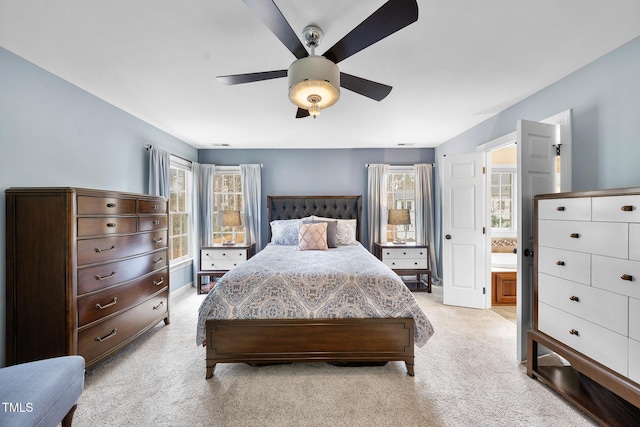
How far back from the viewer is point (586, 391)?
1868mm

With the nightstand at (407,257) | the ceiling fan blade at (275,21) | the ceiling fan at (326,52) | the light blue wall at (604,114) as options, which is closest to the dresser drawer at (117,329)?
the ceiling fan at (326,52)

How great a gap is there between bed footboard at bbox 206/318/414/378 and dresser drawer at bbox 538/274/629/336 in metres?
1.05

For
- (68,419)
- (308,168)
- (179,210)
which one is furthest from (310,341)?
(179,210)

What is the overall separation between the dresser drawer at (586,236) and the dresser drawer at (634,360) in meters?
0.48

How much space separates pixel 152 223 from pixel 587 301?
148 inches

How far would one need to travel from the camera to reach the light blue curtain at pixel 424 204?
4.88 metres

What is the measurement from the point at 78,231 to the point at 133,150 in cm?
166

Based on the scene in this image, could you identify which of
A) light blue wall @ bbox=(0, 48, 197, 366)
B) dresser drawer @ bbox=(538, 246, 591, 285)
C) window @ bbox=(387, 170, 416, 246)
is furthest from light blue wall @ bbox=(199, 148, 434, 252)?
dresser drawer @ bbox=(538, 246, 591, 285)

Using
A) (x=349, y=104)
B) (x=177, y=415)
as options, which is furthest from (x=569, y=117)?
(x=177, y=415)

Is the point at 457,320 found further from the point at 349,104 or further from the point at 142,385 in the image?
the point at 142,385

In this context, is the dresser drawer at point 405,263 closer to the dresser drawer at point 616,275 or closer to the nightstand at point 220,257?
the nightstand at point 220,257

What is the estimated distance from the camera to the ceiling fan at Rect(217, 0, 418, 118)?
118cm

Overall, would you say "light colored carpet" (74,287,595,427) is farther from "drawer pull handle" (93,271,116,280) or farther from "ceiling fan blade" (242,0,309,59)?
"ceiling fan blade" (242,0,309,59)

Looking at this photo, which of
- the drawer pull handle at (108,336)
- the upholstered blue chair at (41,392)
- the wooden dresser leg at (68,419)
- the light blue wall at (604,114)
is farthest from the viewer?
the drawer pull handle at (108,336)
